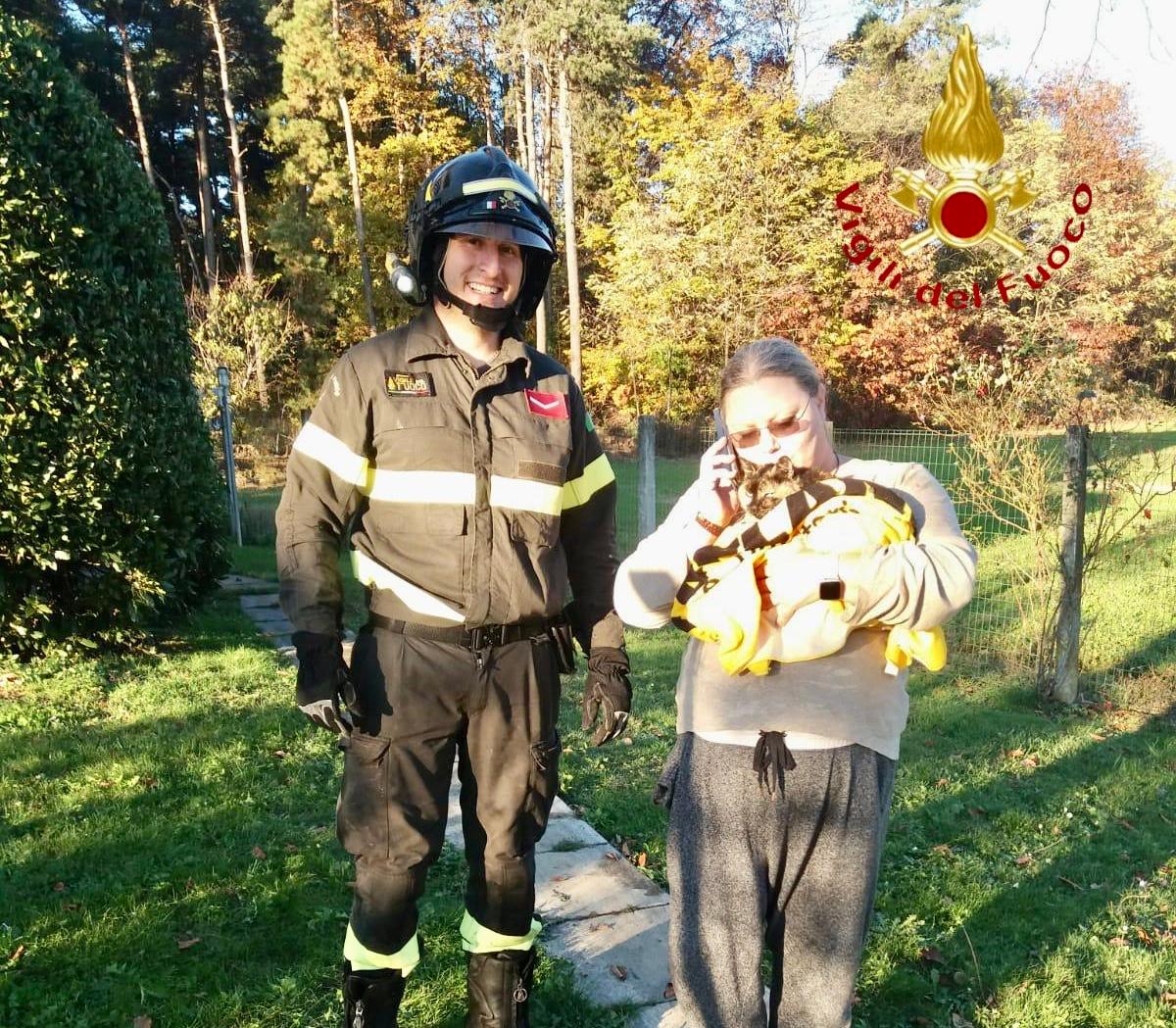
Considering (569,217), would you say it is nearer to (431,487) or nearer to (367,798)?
(431,487)

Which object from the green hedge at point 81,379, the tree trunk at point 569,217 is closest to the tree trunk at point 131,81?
the tree trunk at point 569,217

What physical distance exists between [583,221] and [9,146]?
22559 mm

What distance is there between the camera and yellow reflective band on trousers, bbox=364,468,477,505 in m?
2.35

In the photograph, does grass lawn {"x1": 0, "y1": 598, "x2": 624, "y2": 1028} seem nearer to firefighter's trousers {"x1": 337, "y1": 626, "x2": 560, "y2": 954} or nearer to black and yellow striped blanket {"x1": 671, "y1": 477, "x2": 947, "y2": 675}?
firefighter's trousers {"x1": 337, "y1": 626, "x2": 560, "y2": 954}

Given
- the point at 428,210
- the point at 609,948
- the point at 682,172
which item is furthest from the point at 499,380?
the point at 682,172

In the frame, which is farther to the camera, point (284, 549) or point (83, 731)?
point (83, 731)

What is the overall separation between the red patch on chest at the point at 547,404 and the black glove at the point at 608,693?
0.69 m

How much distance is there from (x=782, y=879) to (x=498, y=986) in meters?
1.08

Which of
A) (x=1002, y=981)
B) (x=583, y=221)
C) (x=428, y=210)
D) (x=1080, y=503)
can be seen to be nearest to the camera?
(x=428, y=210)

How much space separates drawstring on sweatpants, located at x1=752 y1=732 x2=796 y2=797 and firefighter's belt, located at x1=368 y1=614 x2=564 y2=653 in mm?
797

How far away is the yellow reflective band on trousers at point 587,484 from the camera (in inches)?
105

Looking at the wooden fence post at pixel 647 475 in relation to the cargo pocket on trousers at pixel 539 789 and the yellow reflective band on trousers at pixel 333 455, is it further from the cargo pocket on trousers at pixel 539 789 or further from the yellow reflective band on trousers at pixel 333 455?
the yellow reflective band on trousers at pixel 333 455

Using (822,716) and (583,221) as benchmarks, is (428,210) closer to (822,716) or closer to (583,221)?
(822,716)

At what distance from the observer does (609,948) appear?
10.4ft
